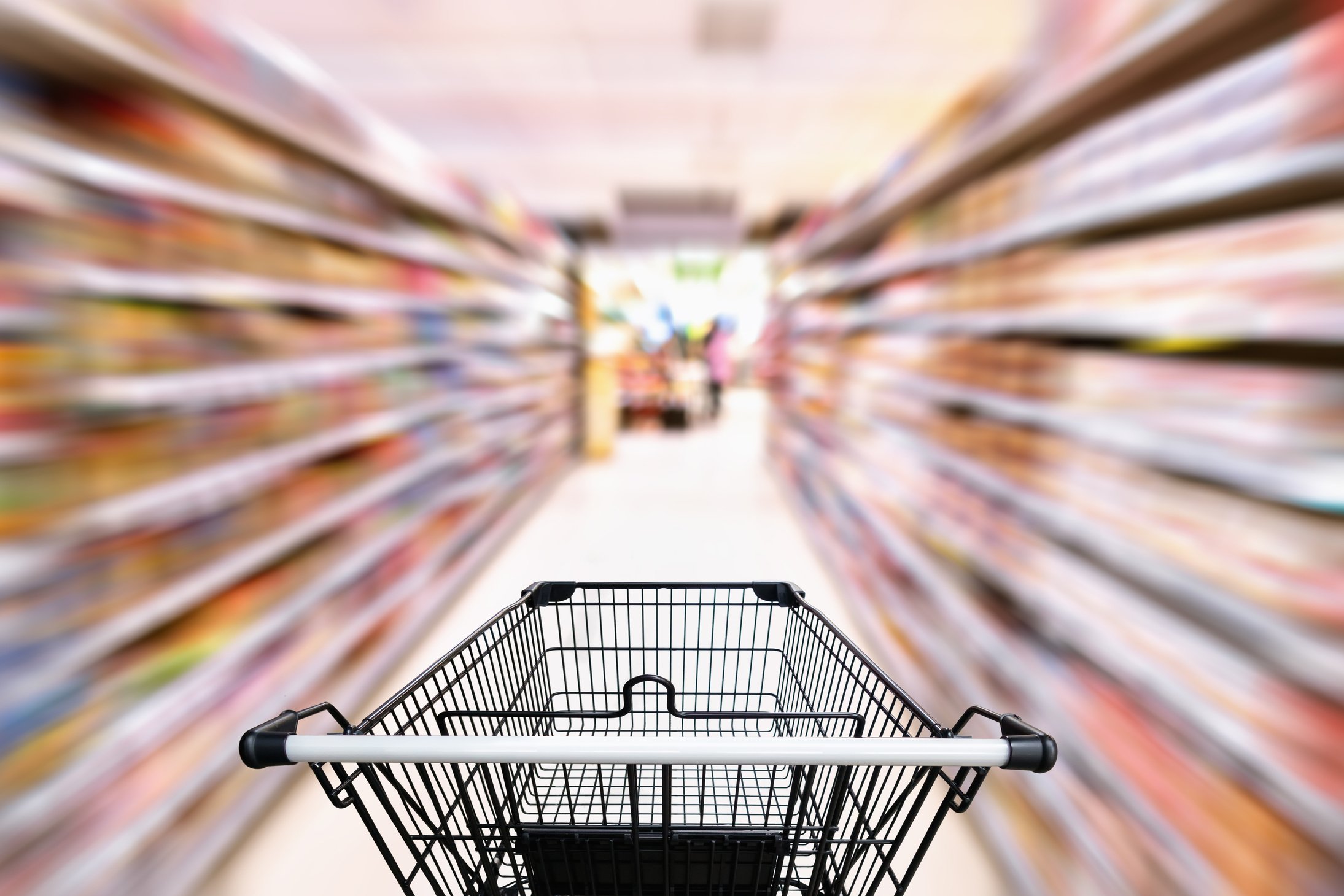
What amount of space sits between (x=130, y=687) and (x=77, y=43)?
1136 millimetres

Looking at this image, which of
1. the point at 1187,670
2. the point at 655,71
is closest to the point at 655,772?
the point at 1187,670

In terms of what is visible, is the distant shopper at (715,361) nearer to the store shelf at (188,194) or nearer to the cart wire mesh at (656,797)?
the store shelf at (188,194)

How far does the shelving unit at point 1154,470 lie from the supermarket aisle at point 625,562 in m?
0.56

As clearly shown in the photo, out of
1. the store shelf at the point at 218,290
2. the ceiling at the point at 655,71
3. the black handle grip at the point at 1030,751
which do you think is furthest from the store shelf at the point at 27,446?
the ceiling at the point at 655,71

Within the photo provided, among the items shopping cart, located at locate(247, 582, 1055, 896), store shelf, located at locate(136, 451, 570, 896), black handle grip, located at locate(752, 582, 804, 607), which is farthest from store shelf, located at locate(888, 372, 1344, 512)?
store shelf, located at locate(136, 451, 570, 896)

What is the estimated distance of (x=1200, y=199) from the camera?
3.52 feet

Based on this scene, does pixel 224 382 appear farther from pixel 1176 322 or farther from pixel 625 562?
pixel 625 562

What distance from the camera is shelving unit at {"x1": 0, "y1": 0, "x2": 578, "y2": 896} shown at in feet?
3.69

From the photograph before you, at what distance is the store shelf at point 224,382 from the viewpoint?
1271 millimetres

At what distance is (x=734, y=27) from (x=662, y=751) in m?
Answer: 4.60

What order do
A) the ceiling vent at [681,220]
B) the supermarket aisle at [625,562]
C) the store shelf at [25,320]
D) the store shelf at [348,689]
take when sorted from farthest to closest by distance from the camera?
the ceiling vent at [681,220] → the supermarket aisle at [625,562] → the store shelf at [348,689] → the store shelf at [25,320]

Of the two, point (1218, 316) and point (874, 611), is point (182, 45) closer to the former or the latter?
point (1218, 316)

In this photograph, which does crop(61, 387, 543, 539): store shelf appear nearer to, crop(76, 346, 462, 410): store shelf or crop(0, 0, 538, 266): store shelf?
crop(76, 346, 462, 410): store shelf

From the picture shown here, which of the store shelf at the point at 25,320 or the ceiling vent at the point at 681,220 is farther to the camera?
the ceiling vent at the point at 681,220
